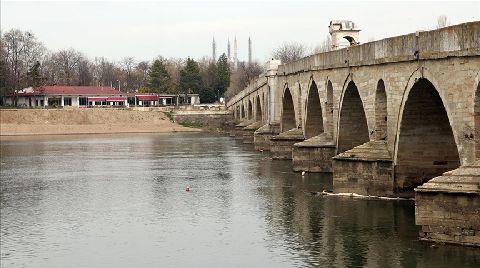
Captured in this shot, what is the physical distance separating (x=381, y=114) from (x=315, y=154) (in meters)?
8.80

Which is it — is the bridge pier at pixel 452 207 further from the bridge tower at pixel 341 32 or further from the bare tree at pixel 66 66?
the bare tree at pixel 66 66

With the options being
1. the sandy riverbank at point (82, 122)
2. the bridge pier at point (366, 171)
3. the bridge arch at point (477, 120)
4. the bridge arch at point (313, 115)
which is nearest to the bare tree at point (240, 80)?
the sandy riverbank at point (82, 122)

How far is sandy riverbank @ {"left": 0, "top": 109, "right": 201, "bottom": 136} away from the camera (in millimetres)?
96312

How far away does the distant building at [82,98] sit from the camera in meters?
117

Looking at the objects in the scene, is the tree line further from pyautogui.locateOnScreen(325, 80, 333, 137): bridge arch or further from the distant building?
pyautogui.locateOnScreen(325, 80, 333, 137): bridge arch

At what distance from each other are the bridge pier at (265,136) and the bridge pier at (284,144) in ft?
28.0

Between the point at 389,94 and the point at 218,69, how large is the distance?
109m

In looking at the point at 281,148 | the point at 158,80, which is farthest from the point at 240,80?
the point at 281,148

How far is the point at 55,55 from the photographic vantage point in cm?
15812

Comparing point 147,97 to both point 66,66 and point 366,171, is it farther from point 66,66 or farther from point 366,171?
point 366,171

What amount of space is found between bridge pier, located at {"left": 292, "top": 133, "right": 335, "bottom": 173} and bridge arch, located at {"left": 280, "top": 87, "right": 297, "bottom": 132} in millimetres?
15974

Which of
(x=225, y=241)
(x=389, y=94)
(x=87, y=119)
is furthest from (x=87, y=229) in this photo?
(x=87, y=119)

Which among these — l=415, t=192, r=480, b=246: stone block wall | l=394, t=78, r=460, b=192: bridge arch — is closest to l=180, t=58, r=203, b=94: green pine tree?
l=394, t=78, r=460, b=192: bridge arch

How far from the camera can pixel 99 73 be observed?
174 metres
